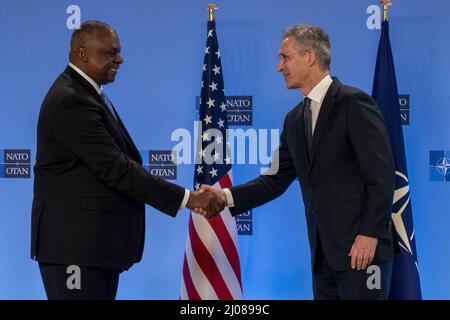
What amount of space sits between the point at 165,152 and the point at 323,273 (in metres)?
2.10

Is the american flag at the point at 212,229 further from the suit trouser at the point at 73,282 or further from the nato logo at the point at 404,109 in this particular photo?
the suit trouser at the point at 73,282

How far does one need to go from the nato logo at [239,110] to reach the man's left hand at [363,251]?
204cm

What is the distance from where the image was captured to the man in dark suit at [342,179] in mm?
3035

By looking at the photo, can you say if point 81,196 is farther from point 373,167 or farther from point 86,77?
point 373,167

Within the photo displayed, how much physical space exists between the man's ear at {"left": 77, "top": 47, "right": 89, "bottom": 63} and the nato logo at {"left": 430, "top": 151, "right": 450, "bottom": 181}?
259cm

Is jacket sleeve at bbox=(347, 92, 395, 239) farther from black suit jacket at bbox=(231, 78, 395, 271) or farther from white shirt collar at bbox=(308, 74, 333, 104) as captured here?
white shirt collar at bbox=(308, 74, 333, 104)

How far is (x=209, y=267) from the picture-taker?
4531mm

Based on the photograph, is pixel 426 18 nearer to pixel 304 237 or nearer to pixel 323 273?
pixel 304 237

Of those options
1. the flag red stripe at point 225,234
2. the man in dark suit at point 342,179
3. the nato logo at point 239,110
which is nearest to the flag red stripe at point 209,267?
the flag red stripe at point 225,234

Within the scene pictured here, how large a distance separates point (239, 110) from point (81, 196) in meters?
2.01

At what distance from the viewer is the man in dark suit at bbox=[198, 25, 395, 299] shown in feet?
9.96

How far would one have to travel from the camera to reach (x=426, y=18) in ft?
15.9
